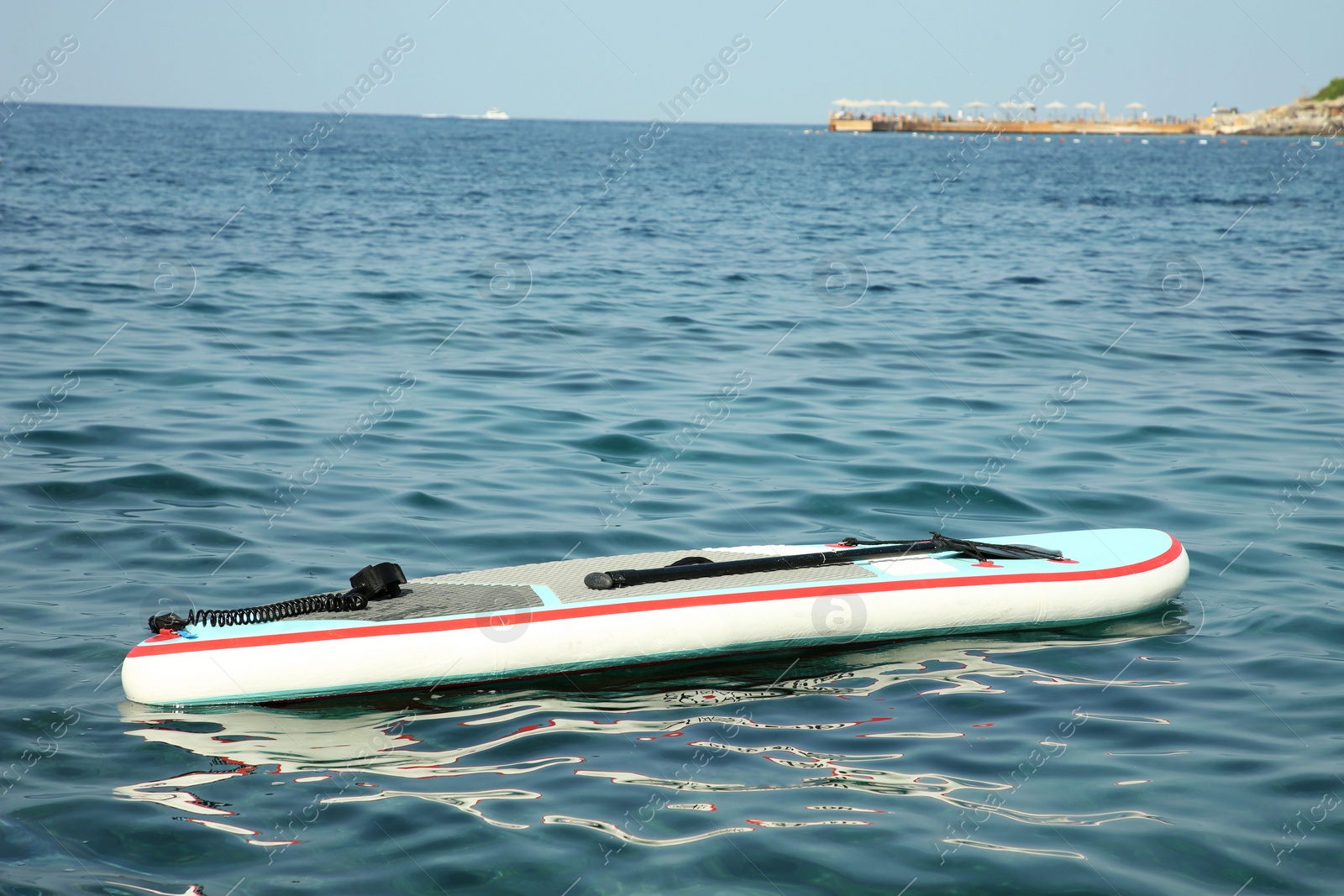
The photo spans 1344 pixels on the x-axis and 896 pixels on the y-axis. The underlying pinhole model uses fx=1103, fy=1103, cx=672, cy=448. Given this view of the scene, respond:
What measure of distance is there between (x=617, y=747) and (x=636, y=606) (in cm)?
80

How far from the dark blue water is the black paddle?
1.53 ft

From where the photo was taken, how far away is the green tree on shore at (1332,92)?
118 meters

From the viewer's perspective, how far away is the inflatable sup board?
15.5ft

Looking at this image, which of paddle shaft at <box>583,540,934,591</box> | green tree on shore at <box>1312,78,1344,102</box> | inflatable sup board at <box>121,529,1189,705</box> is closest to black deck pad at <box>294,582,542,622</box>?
inflatable sup board at <box>121,529,1189,705</box>

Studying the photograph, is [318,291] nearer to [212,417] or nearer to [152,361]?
[152,361]

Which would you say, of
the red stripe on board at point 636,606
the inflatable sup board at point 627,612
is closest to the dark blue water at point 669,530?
the inflatable sup board at point 627,612

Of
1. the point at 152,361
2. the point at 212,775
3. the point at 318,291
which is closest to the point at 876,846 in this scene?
the point at 212,775

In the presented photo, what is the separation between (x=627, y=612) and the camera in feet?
16.9

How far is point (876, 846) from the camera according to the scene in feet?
12.8

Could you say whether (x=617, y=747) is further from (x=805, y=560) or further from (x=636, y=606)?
(x=805, y=560)

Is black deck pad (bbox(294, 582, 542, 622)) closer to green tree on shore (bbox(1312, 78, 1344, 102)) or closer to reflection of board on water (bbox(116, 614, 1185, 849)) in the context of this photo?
reflection of board on water (bbox(116, 614, 1185, 849))

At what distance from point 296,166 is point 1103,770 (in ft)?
144

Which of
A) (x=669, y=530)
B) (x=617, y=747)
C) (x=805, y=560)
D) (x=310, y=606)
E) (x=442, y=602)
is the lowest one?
(x=617, y=747)

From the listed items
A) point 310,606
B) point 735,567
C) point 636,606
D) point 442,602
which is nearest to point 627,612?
point 636,606
